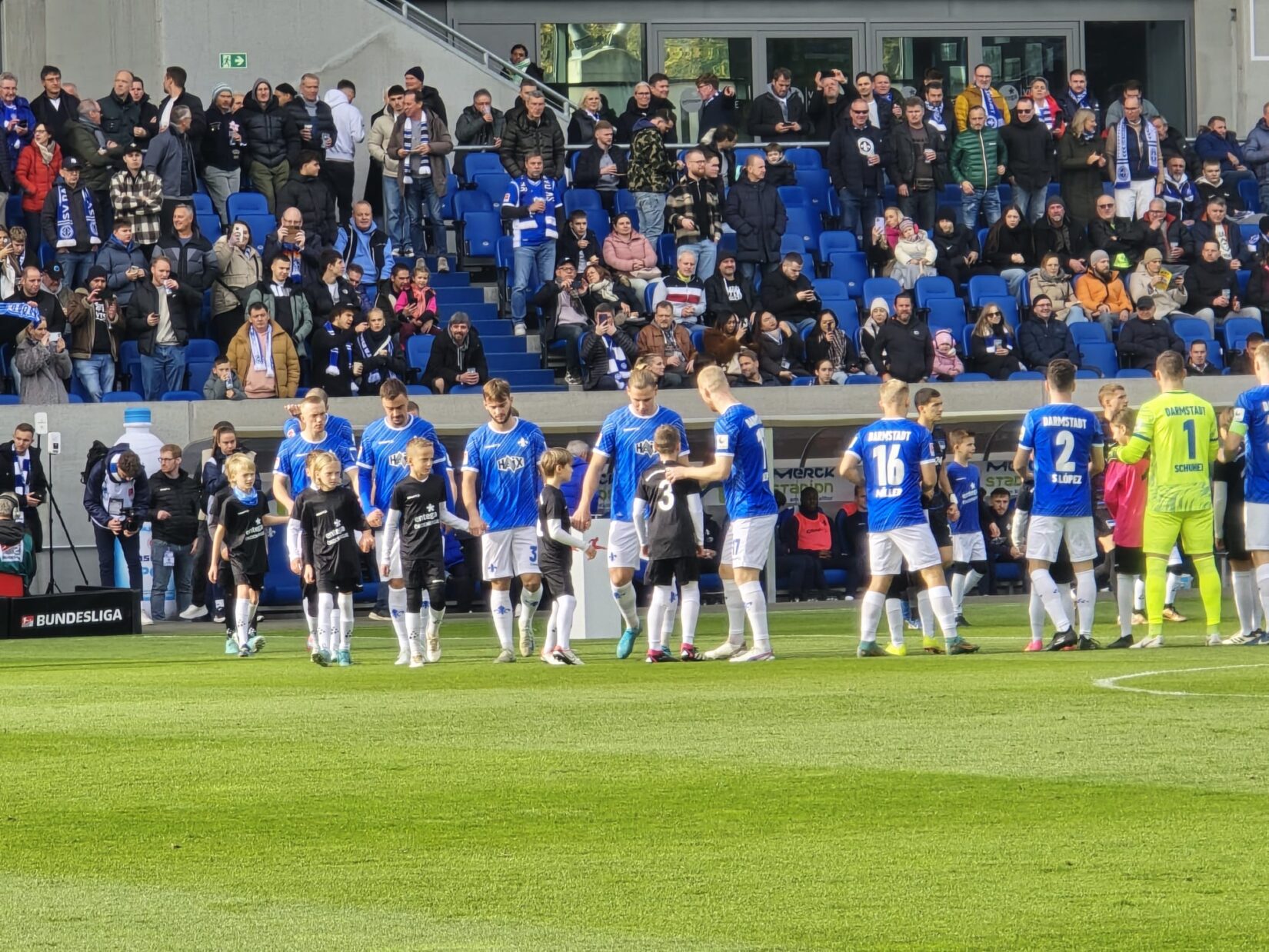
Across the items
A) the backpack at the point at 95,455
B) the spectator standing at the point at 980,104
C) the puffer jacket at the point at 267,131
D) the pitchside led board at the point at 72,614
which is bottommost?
the pitchside led board at the point at 72,614

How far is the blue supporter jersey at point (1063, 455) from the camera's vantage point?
1401 cm

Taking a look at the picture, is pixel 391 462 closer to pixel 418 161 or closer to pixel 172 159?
pixel 172 159

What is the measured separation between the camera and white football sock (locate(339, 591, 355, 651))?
14617mm

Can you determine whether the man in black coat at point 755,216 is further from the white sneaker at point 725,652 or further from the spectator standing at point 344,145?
the white sneaker at point 725,652

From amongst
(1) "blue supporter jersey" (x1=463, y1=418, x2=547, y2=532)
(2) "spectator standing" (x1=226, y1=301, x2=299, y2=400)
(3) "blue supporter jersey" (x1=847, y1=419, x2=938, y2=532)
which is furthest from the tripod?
(3) "blue supporter jersey" (x1=847, y1=419, x2=938, y2=532)

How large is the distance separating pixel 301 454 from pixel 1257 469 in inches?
Answer: 292

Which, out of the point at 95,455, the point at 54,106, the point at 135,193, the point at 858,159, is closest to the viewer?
the point at 95,455

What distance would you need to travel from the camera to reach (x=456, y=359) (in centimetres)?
2336

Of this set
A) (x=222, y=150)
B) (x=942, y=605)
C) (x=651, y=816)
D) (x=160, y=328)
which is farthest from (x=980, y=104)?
(x=651, y=816)

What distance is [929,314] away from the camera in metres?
25.9

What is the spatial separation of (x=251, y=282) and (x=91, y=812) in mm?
16926

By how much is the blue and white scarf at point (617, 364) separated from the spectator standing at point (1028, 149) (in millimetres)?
7073

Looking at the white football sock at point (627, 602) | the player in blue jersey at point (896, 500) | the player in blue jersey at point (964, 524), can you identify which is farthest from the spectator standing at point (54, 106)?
the player in blue jersey at point (896, 500)

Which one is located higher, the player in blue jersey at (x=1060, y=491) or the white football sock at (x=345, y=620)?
the player in blue jersey at (x=1060, y=491)
